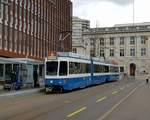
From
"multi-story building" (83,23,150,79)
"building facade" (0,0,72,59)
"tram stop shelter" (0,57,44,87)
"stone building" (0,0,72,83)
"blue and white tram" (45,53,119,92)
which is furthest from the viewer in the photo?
"multi-story building" (83,23,150,79)

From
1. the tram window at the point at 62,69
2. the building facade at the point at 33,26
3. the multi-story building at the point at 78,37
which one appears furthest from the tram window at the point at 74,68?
the multi-story building at the point at 78,37

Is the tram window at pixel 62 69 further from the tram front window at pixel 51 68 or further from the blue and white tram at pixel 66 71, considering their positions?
the tram front window at pixel 51 68

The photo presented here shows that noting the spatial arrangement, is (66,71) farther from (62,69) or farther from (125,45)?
(125,45)

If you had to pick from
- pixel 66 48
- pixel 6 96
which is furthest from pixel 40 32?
pixel 6 96

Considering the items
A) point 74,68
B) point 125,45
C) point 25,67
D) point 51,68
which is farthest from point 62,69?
point 125,45

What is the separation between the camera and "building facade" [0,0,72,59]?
55.9 meters

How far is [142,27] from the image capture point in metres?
138

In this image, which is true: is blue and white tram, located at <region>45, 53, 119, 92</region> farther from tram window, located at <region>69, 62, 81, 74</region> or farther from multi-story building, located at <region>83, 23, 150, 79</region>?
multi-story building, located at <region>83, 23, 150, 79</region>

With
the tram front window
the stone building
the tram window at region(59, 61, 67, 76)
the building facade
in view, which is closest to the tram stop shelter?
the stone building

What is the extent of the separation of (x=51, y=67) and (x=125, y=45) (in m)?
107

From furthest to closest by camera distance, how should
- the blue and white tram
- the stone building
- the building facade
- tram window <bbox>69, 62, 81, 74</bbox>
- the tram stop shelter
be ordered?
the building facade < the stone building < tram window <bbox>69, 62, 81, 74</bbox> < the tram stop shelter < the blue and white tram

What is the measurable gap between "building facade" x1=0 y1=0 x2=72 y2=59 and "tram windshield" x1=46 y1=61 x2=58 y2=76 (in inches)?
353

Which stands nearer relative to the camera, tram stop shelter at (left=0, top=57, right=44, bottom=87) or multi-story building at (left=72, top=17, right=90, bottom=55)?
tram stop shelter at (left=0, top=57, right=44, bottom=87)

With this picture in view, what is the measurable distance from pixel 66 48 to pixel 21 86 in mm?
51357
